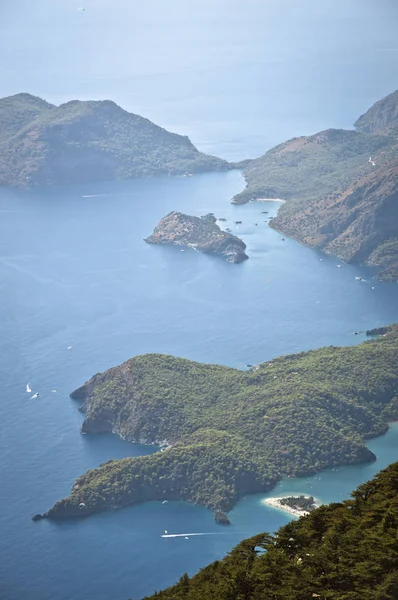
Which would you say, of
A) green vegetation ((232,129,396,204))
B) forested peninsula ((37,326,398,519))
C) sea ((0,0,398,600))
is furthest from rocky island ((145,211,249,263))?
forested peninsula ((37,326,398,519))

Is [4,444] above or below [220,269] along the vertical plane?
below

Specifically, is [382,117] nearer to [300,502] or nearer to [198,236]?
[198,236]

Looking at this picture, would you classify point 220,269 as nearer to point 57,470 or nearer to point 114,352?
point 114,352

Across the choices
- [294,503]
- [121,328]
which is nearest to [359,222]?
[121,328]

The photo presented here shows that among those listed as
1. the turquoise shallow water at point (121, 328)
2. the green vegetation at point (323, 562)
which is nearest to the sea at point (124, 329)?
the turquoise shallow water at point (121, 328)

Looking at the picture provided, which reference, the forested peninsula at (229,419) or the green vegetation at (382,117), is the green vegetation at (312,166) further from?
the forested peninsula at (229,419)

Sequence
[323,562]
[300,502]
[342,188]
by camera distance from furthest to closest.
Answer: [342,188] → [300,502] → [323,562]

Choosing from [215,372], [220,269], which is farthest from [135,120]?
[215,372]
